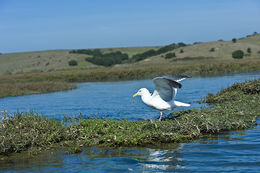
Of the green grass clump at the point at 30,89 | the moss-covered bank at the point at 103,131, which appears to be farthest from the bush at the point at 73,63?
the moss-covered bank at the point at 103,131

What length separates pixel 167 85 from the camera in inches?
419

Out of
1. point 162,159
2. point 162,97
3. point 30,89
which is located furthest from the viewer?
point 30,89

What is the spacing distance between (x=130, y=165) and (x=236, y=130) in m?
4.24

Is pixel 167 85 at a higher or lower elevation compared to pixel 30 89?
higher

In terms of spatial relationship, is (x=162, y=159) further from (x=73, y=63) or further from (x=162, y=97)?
(x=73, y=63)

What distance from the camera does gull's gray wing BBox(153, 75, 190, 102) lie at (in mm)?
10146

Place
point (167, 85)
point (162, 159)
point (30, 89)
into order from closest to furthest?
point (162, 159) < point (167, 85) < point (30, 89)

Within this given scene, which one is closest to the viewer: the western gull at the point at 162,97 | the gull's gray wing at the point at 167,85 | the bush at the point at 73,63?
the gull's gray wing at the point at 167,85

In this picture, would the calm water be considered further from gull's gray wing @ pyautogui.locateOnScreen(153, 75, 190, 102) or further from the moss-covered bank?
gull's gray wing @ pyautogui.locateOnScreen(153, 75, 190, 102)

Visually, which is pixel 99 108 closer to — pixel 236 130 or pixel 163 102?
pixel 163 102

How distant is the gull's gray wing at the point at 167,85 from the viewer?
1015cm

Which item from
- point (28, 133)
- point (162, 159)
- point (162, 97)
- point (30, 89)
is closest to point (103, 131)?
point (28, 133)

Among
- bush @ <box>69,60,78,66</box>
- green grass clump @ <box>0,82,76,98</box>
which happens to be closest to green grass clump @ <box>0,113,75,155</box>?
green grass clump @ <box>0,82,76,98</box>

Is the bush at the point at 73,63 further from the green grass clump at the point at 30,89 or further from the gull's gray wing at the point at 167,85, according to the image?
the gull's gray wing at the point at 167,85
